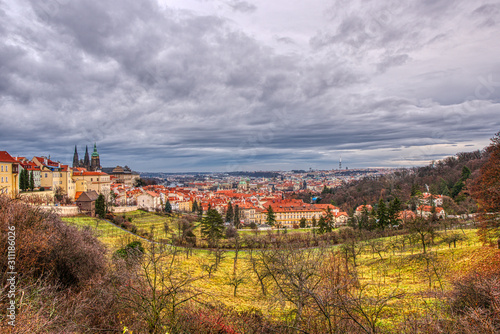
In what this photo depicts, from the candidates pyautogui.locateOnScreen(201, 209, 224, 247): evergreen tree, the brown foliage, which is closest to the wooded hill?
pyautogui.locateOnScreen(201, 209, 224, 247): evergreen tree

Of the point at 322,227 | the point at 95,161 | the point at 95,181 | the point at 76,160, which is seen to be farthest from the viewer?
the point at 95,161

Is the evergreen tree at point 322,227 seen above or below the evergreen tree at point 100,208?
below

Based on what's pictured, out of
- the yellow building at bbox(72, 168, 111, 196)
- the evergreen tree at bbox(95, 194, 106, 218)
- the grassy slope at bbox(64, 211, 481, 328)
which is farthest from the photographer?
the yellow building at bbox(72, 168, 111, 196)

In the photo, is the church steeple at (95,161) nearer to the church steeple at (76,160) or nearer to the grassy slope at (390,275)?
the church steeple at (76,160)

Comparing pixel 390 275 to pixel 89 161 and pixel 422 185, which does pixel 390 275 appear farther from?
pixel 89 161

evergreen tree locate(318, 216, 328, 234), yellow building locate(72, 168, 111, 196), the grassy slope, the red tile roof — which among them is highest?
the red tile roof

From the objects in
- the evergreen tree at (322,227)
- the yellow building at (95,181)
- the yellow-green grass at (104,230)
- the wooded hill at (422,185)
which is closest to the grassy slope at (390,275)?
the yellow-green grass at (104,230)

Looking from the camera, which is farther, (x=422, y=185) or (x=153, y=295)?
(x=422, y=185)

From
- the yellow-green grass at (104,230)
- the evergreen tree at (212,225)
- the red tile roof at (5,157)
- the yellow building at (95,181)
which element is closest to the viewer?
the yellow-green grass at (104,230)

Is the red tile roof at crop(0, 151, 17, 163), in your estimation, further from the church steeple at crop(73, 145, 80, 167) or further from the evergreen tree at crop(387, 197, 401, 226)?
the church steeple at crop(73, 145, 80, 167)

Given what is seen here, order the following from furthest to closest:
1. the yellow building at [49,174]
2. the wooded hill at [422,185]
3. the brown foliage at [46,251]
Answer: the wooded hill at [422,185] < the yellow building at [49,174] < the brown foliage at [46,251]

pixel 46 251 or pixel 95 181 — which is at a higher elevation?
pixel 95 181

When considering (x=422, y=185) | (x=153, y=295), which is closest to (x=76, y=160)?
(x=153, y=295)

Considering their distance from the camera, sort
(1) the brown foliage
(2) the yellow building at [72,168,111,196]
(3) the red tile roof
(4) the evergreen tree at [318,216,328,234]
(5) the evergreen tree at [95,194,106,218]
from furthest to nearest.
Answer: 1. (2) the yellow building at [72,168,111,196]
2. (4) the evergreen tree at [318,216,328,234]
3. (5) the evergreen tree at [95,194,106,218]
4. (3) the red tile roof
5. (1) the brown foliage
